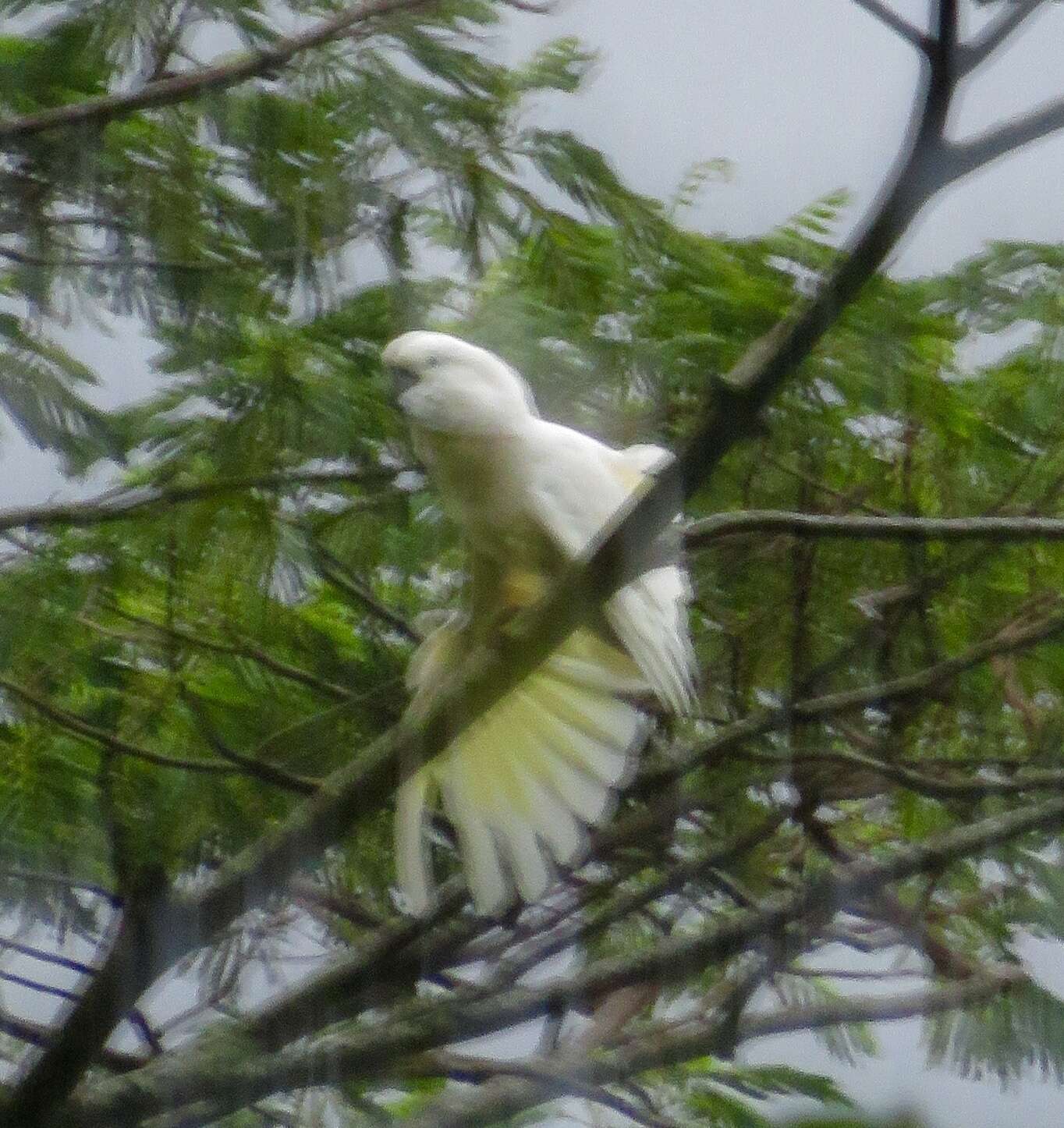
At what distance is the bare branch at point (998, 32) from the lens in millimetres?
671

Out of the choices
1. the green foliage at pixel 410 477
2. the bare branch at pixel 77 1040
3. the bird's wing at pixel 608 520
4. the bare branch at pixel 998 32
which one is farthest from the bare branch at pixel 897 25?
the bare branch at pixel 77 1040

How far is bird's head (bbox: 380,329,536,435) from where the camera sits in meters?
1.09

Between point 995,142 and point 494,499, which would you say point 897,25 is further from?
point 494,499

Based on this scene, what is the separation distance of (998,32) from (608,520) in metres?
0.54

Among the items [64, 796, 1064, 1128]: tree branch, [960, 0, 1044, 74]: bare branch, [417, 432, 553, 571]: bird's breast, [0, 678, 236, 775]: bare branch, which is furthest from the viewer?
[417, 432, 553, 571]: bird's breast

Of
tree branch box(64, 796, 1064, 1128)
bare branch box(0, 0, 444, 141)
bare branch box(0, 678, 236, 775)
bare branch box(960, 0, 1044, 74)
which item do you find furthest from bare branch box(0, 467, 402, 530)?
bare branch box(960, 0, 1044, 74)

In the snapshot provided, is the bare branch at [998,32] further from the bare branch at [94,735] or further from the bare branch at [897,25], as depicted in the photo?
the bare branch at [94,735]

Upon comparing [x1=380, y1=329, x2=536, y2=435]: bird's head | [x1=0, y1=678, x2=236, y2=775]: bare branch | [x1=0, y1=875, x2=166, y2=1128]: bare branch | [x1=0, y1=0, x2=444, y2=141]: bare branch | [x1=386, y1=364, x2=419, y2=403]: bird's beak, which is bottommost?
[x1=0, y1=875, x2=166, y2=1128]: bare branch

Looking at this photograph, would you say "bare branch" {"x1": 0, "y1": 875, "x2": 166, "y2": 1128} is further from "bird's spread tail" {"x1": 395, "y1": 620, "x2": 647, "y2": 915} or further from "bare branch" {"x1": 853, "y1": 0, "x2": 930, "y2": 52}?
"bare branch" {"x1": 853, "y1": 0, "x2": 930, "y2": 52}

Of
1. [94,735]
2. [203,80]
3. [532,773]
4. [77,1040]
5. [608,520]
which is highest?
[203,80]

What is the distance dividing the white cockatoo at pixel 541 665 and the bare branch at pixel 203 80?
0.67 feet

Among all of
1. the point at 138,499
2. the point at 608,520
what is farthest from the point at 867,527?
the point at 138,499

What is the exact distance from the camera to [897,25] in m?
0.67

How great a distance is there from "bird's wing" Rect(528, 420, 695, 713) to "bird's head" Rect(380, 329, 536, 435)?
3 cm
